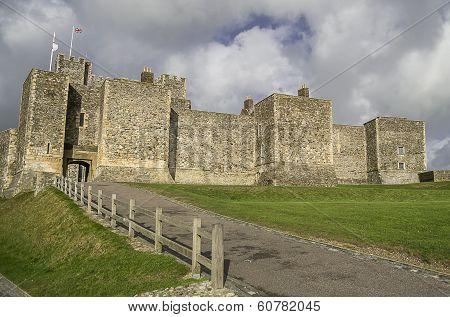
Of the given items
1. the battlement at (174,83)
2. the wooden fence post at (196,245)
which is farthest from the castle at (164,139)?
the wooden fence post at (196,245)

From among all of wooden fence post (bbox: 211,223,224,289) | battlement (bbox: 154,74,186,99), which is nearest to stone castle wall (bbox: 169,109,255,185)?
battlement (bbox: 154,74,186,99)

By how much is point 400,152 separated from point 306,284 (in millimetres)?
44568

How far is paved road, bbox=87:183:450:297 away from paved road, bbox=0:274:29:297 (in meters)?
5.01

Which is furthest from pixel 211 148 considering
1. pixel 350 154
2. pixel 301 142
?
pixel 350 154

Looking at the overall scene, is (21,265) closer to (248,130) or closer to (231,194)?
(231,194)

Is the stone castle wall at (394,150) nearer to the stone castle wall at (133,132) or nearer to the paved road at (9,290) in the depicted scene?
the stone castle wall at (133,132)

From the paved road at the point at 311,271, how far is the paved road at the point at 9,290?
5.01 metres

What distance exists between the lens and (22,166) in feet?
98.2

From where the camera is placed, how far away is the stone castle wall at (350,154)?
149 ft

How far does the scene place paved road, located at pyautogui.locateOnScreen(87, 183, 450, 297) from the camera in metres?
7.12

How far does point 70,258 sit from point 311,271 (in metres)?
9.18

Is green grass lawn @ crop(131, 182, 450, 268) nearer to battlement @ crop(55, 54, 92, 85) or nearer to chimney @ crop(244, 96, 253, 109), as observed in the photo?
chimney @ crop(244, 96, 253, 109)

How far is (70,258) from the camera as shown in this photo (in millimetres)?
13492

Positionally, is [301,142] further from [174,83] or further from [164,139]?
[174,83]
